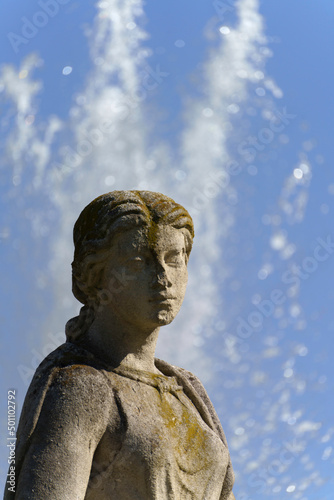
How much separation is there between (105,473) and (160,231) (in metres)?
1.81

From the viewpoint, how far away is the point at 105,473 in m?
5.35

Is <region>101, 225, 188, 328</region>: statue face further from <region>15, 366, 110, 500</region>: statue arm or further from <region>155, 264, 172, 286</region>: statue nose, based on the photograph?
<region>15, 366, 110, 500</region>: statue arm

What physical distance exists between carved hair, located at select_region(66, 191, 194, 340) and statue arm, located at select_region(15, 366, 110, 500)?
27.5 inches

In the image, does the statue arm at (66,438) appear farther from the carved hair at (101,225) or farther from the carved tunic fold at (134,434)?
the carved hair at (101,225)

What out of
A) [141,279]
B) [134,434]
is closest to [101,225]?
[141,279]

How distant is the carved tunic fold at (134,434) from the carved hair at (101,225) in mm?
434

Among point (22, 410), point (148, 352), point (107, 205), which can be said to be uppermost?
point (107, 205)

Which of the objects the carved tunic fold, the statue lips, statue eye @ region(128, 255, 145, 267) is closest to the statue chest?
the carved tunic fold

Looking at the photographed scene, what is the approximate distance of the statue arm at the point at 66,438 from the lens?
16.6ft

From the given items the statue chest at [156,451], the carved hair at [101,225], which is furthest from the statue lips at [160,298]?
the statue chest at [156,451]

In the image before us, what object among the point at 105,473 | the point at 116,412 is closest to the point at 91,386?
the point at 116,412

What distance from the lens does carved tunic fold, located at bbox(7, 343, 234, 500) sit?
5.34 meters

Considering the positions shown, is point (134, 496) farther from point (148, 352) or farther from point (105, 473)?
point (148, 352)

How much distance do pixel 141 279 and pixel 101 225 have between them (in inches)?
20.5
